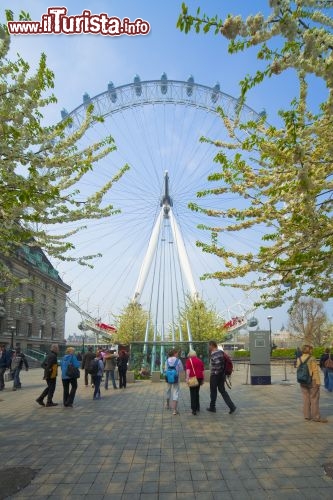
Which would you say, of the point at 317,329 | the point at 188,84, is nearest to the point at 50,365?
the point at 188,84

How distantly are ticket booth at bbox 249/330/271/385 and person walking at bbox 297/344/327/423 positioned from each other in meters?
8.58

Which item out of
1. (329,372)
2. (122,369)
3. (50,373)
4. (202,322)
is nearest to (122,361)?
→ (122,369)

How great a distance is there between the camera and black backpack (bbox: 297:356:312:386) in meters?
10.1

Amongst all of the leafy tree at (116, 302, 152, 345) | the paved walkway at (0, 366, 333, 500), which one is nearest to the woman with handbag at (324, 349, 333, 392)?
the paved walkway at (0, 366, 333, 500)

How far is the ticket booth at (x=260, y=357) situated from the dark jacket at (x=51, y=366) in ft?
30.7

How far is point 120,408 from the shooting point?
41.3 ft

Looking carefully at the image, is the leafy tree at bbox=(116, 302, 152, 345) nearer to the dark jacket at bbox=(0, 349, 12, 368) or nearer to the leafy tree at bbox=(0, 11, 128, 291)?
the dark jacket at bbox=(0, 349, 12, 368)

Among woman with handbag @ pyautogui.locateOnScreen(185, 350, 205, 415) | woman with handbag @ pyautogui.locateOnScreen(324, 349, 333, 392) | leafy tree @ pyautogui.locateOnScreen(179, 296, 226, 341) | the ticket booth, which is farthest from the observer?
leafy tree @ pyautogui.locateOnScreen(179, 296, 226, 341)

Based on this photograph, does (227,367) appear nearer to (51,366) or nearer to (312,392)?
(312,392)

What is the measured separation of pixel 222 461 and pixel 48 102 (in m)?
7.11

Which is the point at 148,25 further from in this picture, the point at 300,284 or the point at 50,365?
the point at 50,365

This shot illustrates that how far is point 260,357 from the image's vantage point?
1911 cm

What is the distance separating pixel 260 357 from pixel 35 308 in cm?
4637

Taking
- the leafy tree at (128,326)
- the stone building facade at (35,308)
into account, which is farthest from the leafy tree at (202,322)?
the stone building facade at (35,308)
